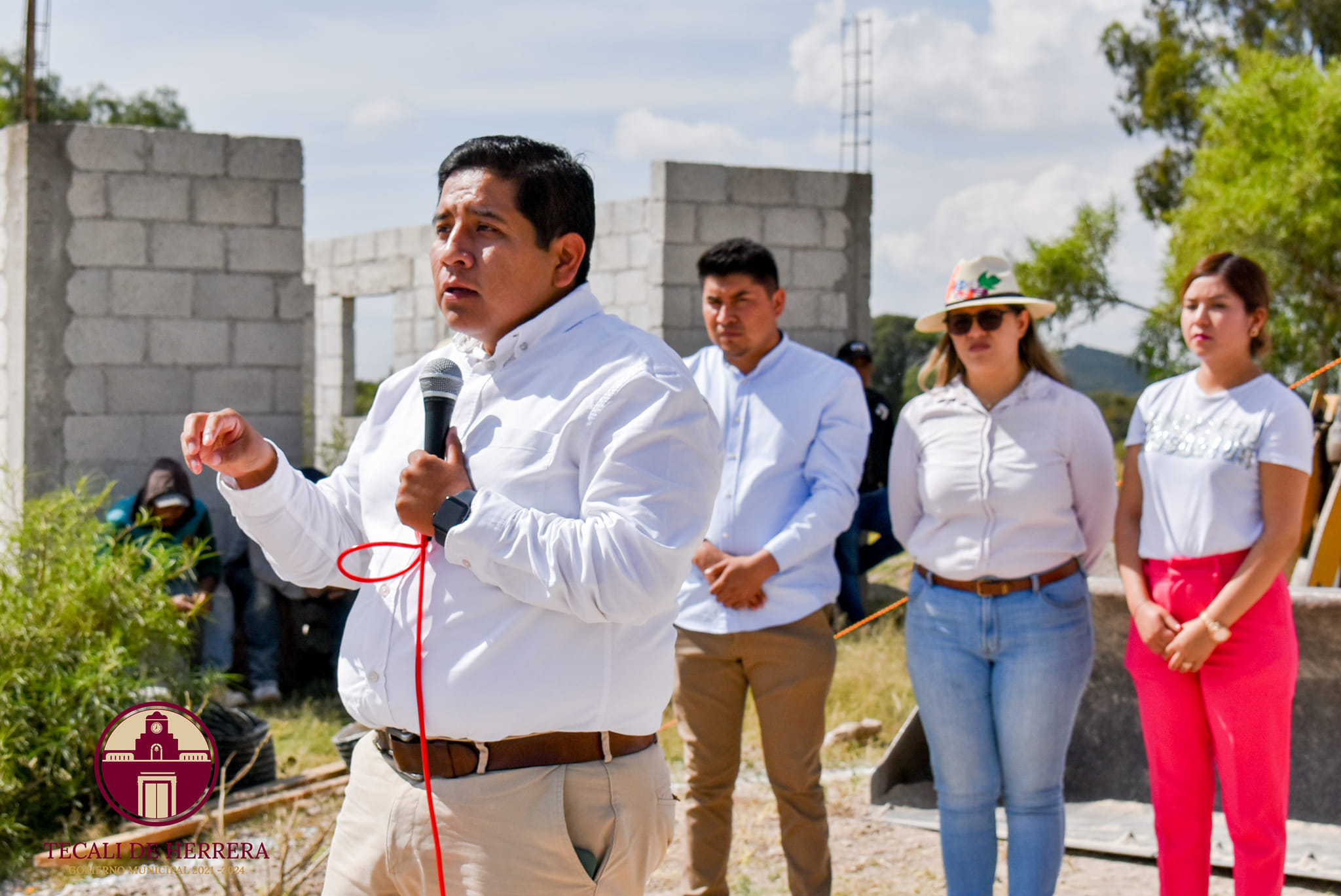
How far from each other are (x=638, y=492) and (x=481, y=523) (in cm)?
25

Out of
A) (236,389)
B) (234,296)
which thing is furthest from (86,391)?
(234,296)

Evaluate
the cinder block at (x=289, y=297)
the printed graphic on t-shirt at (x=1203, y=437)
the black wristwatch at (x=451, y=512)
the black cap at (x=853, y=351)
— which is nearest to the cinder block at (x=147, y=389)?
the cinder block at (x=289, y=297)

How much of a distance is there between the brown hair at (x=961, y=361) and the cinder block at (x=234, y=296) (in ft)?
16.7

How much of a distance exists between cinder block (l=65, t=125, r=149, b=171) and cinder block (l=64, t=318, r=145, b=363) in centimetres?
87

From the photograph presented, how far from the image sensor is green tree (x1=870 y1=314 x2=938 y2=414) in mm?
25656

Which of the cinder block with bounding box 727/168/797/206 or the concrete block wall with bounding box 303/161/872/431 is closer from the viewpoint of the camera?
the concrete block wall with bounding box 303/161/872/431

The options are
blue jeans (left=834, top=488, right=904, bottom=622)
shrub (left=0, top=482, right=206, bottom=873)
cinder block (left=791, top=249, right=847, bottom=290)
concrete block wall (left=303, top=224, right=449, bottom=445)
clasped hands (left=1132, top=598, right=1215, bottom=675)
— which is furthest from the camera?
concrete block wall (left=303, top=224, right=449, bottom=445)

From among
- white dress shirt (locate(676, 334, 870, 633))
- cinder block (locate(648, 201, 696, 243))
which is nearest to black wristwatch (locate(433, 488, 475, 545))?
white dress shirt (locate(676, 334, 870, 633))

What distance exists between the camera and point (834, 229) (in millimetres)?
9688

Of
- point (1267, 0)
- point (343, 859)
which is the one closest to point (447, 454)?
point (343, 859)

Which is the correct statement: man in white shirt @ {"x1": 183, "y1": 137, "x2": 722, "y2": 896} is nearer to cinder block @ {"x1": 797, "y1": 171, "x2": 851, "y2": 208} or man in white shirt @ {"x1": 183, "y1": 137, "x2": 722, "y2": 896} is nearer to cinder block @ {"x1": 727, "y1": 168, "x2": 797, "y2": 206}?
cinder block @ {"x1": 727, "y1": 168, "x2": 797, "y2": 206}

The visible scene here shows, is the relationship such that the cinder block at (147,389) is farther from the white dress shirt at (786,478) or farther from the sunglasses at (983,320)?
the sunglasses at (983,320)

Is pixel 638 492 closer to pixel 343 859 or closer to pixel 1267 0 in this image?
pixel 343 859

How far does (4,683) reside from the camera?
→ 475cm
